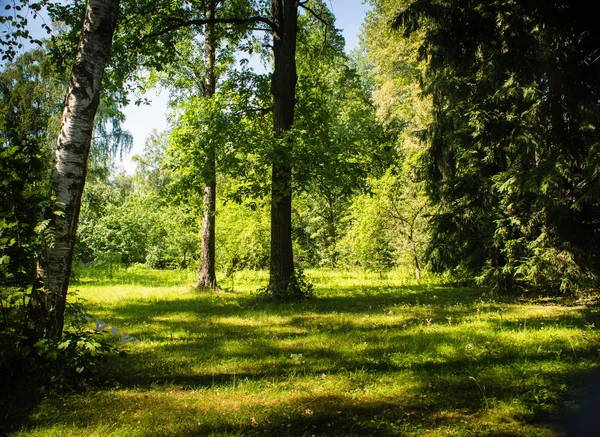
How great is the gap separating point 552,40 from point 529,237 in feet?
16.7

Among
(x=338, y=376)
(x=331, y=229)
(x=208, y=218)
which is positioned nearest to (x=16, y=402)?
(x=338, y=376)

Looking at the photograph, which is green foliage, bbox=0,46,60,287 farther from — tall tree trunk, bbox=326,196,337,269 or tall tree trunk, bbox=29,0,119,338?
tall tree trunk, bbox=326,196,337,269

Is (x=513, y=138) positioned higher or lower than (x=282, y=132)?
lower

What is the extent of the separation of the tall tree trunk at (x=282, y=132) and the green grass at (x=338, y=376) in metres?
2.06

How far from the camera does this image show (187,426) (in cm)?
323

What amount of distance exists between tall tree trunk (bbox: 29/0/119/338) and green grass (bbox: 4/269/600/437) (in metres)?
0.90

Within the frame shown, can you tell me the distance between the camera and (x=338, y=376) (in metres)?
4.38

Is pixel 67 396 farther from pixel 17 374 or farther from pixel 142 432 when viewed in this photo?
pixel 142 432

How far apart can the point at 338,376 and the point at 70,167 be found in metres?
3.60

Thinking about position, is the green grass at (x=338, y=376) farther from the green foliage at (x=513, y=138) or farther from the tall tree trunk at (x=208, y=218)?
the tall tree trunk at (x=208, y=218)

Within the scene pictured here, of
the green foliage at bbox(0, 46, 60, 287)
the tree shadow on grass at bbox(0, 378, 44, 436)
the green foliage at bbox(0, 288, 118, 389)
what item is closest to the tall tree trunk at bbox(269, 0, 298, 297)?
the green foliage at bbox(0, 46, 60, 287)

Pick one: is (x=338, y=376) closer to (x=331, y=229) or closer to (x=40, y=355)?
(x=40, y=355)

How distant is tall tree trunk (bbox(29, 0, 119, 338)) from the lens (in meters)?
4.03

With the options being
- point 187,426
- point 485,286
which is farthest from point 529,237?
point 187,426
